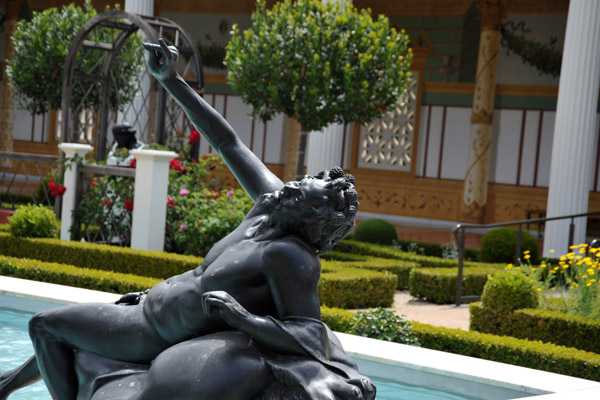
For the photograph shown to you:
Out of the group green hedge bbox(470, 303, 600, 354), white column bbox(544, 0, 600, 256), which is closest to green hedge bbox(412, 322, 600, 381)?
green hedge bbox(470, 303, 600, 354)

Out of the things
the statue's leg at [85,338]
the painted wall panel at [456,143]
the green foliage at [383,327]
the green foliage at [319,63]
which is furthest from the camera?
the painted wall panel at [456,143]

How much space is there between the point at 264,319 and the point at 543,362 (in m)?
3.56

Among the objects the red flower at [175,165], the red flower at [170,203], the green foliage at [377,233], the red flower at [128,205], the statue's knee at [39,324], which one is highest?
the red flower at [175,165]

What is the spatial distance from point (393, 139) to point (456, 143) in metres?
1.63

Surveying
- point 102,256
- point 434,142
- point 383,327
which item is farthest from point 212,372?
point 434,142

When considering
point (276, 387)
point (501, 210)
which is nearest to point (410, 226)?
point (501, 210)

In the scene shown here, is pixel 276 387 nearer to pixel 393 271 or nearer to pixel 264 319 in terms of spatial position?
pixel 264 319

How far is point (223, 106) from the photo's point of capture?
22750 mm

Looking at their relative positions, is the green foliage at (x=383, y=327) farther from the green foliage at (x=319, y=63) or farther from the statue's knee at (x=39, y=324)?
the green foliage at (x=319, y=63)

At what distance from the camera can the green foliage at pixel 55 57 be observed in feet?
43.5

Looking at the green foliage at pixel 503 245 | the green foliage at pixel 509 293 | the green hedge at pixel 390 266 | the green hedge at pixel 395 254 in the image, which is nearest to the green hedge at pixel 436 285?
the green hedge at pixel 390 266

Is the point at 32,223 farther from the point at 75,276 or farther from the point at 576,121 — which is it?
the point at 576,121

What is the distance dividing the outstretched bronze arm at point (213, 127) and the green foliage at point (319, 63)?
27.1 feet

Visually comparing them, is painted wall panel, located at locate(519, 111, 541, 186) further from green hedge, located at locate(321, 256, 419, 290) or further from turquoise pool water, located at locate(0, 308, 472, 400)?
turquoise pool water, located at locate(0, 308, 472, 400)
